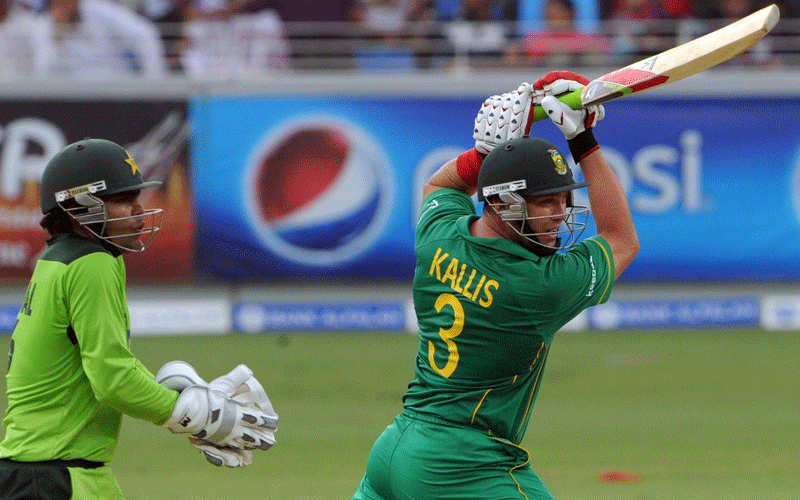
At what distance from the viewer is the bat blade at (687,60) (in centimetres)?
350

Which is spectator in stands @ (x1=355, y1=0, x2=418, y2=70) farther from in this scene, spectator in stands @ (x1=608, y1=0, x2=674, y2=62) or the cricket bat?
the cricket bat

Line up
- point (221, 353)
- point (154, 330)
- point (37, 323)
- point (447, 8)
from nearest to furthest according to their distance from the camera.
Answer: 1. point (37, 323)
2. point (221, 353)
3. point (154, 330)
4. point (447, 8)

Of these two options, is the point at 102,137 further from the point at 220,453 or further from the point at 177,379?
the point at 220,453

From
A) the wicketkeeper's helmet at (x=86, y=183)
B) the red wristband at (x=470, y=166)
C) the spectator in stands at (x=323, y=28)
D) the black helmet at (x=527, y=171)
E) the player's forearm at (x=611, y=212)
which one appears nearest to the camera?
the black helmet at (x=527, y=171)

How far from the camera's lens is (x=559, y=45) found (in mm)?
13125

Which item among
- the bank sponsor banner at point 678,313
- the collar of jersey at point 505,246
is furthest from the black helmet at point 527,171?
the bank sponsor banner at point 678,313

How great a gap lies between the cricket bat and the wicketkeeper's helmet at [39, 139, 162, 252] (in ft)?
5.15

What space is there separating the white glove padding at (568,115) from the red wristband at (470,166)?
1.15 ft

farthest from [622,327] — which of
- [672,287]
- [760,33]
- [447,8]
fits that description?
[760,33]

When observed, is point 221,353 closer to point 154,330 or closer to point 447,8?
point 154,330

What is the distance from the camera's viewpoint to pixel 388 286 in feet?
42.3

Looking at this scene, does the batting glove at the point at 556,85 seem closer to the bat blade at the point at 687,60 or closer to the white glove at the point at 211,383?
the bat blade at the point at 687,60

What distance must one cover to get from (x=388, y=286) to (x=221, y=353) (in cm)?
277

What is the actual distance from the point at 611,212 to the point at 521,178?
503mm
